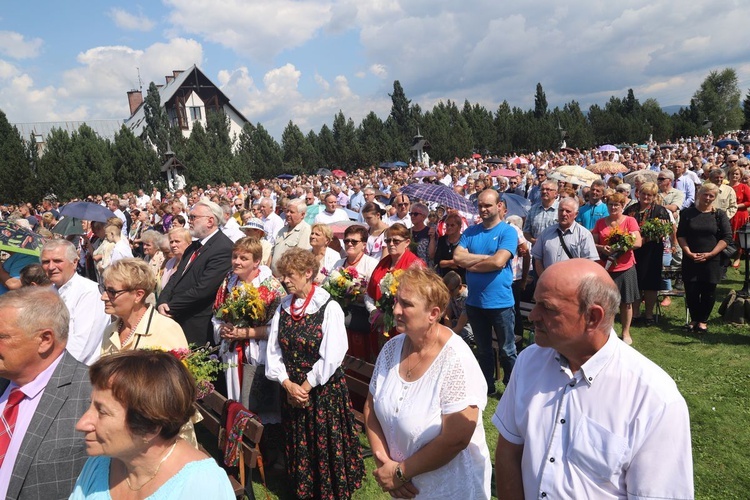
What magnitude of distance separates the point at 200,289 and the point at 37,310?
278 centimetres

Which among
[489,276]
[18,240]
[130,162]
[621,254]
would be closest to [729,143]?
[621,254]

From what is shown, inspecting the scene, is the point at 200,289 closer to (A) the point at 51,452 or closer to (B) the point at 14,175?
(A) the point at 51,452

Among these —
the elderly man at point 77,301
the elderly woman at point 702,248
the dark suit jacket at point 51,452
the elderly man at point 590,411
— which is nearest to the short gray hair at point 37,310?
the dark suit jacket at point 51,452

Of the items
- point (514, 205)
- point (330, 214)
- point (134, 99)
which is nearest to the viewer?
point (514, 205)

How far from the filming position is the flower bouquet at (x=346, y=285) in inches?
224

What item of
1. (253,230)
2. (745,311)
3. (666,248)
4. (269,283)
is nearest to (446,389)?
(269,283)

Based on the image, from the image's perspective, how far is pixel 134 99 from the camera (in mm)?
74938

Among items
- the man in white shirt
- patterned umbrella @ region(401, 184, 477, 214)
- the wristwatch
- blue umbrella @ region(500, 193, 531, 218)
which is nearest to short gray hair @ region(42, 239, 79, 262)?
the wristwatch

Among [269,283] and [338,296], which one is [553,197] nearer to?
[338,296]

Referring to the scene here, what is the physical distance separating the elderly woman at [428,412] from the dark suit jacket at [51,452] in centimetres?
152

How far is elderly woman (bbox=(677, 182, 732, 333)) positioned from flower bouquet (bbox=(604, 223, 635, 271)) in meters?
1.18

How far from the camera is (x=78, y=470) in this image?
2549 millimetres

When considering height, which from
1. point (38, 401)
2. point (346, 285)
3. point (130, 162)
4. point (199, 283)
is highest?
point (130, 162)

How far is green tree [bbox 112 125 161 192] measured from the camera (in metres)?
43.6
